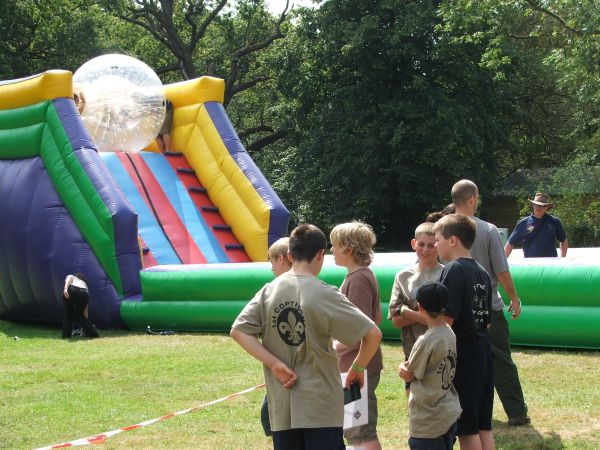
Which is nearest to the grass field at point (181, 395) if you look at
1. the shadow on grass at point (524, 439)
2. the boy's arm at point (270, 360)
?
the shadow on grass at point (524, 439)

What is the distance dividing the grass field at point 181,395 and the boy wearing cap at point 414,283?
0.74 meters

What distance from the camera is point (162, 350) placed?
29.9 ft

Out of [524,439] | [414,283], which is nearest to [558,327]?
[524,439]

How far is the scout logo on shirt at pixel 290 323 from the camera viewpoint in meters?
3.74

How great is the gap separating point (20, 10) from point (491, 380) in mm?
26283

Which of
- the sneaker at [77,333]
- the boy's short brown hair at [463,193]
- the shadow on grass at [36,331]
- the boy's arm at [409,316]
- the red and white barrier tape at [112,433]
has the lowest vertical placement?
the shadow on grass at [36,331]

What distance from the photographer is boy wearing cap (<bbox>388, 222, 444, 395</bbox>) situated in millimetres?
4953

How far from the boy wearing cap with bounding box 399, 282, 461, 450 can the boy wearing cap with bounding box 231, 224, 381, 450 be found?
1.48ft

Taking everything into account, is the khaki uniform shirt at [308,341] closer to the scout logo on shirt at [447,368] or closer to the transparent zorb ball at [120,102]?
the scout logo on shirt at [447,368]

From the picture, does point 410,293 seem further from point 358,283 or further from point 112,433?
point 112,433

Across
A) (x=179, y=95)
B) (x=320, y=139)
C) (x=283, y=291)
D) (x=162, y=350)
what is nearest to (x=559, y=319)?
(x=162, y=350)

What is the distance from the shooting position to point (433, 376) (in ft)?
13.8

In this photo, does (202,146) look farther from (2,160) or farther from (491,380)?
(491,380)

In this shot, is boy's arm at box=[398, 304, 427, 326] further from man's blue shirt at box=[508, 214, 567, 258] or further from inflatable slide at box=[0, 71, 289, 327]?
inflatable slide at box=[0, 71, 289, 327]
